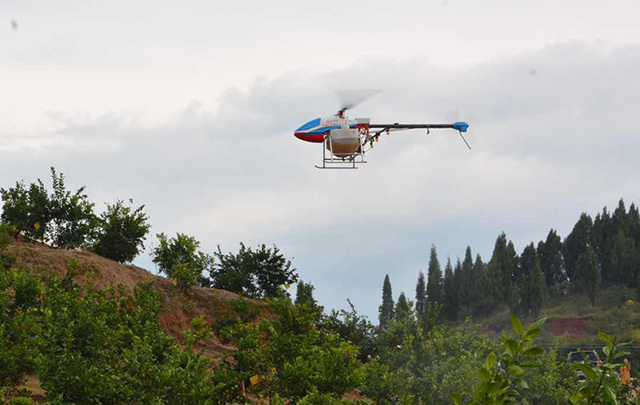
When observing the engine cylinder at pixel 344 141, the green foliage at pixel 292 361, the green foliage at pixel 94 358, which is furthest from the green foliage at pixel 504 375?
the engine cylinder at pixel 344 141

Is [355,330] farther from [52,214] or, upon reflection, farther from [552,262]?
[552,262]

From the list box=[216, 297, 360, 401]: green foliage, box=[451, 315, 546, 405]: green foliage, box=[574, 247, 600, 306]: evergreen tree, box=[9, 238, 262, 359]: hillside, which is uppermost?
box=[574, 247, 600, 306]: evergreen tree

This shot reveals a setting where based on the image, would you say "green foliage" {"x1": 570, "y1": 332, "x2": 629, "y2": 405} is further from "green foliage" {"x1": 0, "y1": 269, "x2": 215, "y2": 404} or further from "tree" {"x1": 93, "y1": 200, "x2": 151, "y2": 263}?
"tree" {"x1": 93, "y1": 200, "x2": 151, "y2": 263}

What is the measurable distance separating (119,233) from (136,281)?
461cm

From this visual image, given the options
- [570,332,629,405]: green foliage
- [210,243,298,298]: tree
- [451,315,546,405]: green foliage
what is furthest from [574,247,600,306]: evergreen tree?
[451,315,546,405]: green foliage

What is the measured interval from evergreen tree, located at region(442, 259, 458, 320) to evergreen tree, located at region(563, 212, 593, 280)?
1750 cm

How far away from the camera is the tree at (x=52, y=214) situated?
4597 centimetres

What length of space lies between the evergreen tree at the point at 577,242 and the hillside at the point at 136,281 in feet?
243

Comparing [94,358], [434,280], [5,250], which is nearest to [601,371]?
[94,358]

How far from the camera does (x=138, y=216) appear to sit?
158 feet

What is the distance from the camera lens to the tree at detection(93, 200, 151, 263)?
47.5m

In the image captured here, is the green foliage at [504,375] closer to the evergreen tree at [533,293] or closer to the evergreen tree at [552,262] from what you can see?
the evergreen tree at [533,293]

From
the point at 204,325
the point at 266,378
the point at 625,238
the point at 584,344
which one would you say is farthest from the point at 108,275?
the point at 625,238

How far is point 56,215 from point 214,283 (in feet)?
44.9
